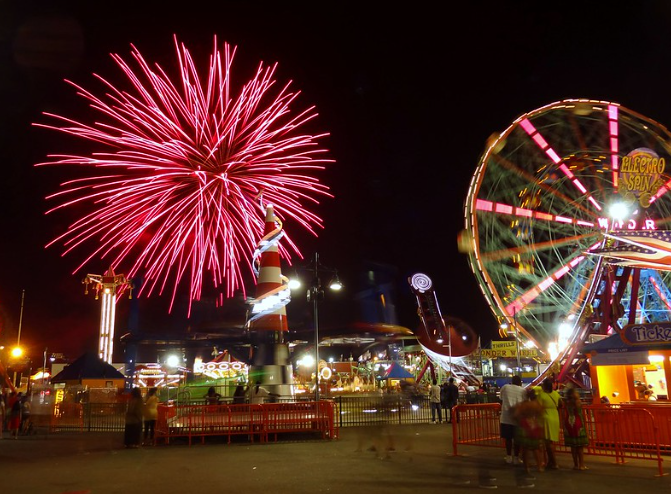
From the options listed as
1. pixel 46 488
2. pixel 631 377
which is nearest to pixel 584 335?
pixel 631 377

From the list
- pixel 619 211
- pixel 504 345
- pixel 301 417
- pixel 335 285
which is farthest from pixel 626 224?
pixel 504 345

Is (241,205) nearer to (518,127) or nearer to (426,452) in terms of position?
(426,452)

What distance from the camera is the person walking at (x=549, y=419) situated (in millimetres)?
10938

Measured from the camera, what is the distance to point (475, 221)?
28844 millimetres

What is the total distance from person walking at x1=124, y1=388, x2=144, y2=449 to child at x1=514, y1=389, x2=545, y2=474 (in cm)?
974

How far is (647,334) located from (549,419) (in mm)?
5702

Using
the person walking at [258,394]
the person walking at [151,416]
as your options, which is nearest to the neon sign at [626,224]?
the person walking at [258,394]

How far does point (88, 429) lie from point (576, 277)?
2357 cm

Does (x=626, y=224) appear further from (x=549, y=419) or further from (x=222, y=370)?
(x=222, y=370)

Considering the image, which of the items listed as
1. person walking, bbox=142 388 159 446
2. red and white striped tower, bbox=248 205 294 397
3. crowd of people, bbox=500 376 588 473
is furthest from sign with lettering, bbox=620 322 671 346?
person walking, bbox=142 388 159 446

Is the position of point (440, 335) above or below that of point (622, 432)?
above

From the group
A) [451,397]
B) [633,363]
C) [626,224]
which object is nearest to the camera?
[633,363]

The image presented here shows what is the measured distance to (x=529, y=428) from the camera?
10.6 metres

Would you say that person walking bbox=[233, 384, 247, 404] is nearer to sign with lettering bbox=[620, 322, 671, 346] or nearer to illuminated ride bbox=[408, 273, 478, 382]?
sign with lettering bbox=[620, 322, 671, 346]
